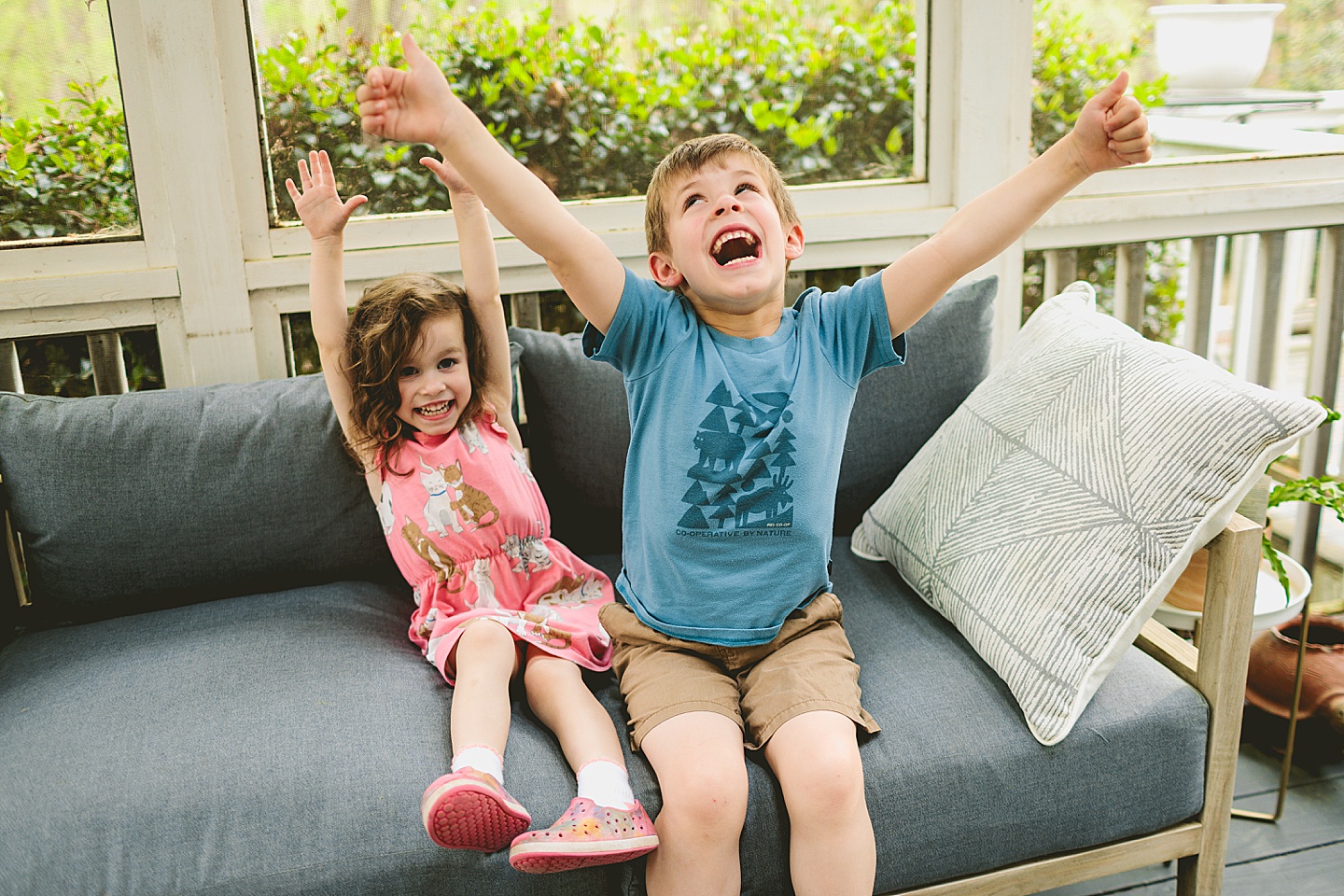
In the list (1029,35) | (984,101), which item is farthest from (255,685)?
(1029,35)

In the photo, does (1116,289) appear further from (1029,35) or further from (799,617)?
(799,617)

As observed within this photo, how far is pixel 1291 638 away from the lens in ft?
6.88

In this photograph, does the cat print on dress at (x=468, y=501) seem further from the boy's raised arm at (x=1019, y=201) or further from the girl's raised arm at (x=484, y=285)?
the boy's raised arm at (x=1019, y=201)

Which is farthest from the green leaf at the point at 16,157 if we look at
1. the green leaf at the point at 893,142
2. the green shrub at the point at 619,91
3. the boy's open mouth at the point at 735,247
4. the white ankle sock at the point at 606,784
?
the green leaf at the point at 893,142

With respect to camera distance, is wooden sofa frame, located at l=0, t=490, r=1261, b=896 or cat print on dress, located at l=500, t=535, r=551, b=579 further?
Result: cat print on dress, located at l=500, t=535, r=551, b=579

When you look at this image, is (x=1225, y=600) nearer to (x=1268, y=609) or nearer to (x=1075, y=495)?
(x=1075, y=495)

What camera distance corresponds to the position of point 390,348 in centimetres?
161

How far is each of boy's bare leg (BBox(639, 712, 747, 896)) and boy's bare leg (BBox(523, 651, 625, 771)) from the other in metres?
0.09

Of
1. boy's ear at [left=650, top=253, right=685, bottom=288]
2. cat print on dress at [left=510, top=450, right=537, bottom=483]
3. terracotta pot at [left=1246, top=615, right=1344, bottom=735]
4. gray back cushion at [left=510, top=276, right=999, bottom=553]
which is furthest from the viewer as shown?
terracotta pot at [left=1246, top=615, right=1344, bottom=735]

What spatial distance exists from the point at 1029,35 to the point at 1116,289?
2.17ft

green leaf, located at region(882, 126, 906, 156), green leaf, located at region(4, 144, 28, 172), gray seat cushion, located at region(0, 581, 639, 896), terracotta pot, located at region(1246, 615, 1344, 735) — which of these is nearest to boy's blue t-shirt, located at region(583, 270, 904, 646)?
gray seat cushion, located at region(0, 581, 639, 896)

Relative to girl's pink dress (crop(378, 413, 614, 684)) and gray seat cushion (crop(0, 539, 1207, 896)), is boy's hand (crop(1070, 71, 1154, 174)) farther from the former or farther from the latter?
girl's pink dress (crop(378, 413, 614, 684))

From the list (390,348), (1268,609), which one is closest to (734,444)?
(390,348)

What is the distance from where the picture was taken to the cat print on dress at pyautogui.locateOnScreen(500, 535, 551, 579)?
5.51 ft
